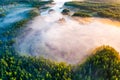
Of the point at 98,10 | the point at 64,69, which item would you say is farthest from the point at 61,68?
the point at 98,10

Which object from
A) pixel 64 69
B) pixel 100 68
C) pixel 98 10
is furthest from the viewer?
pixel 98 10

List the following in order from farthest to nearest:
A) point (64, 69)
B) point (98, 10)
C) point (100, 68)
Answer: point (98, 10) → point (64, 69) → point (100, 68)

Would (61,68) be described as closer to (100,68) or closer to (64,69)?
(64,69)

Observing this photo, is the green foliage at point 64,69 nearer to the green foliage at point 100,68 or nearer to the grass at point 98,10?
the green foliage at point 100,68

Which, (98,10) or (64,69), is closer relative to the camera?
(64,69)

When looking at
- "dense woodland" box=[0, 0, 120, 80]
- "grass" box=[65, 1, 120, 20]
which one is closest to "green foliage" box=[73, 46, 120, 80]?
"dense woodland" box=[0, 0, 120, 80]

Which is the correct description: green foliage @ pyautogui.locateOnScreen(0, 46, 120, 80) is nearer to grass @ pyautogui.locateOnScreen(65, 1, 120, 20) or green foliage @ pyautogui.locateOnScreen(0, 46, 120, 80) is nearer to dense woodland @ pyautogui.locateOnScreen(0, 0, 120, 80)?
dense woodland @ pyautogui.locateOnScreen(0, 0, 120, 80)
